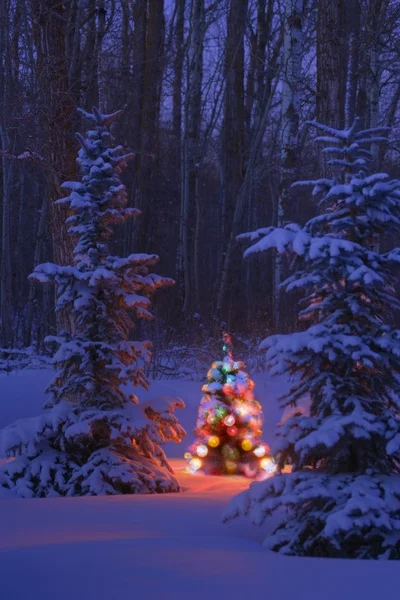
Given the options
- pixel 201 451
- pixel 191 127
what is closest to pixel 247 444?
pixel 201 451

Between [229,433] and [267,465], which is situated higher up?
[229,433]

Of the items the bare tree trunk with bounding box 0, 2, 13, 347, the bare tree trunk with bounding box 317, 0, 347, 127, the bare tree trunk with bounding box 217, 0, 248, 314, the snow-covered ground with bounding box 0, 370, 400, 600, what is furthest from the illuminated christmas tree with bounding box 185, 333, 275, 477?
the bare tree trunk with bounding box 217, 0, 248, 314

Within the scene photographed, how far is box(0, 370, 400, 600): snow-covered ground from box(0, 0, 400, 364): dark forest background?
14.4 feet

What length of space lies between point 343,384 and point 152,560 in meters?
1.66

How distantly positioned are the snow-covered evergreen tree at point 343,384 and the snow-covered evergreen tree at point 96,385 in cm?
245

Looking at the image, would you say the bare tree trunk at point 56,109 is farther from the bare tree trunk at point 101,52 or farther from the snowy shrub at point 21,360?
the snowy shrub at point 21,360

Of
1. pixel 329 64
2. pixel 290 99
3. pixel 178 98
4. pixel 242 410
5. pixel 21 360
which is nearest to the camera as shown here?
pixel 242 410

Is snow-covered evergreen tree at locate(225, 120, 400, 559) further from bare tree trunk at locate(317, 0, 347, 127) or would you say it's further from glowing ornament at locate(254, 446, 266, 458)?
bare tree trunk at locate(317, 0, 347, 127)

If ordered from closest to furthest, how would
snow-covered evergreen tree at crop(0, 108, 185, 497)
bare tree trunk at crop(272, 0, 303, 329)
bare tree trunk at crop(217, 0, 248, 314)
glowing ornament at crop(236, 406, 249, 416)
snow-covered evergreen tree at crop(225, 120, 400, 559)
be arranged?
snow-covered evergreen tree at crop(225, 120, 400, 559)
snow-covered evergreen tree at crop(0, 108, 185, 497)
glowing ornament at crop(236, 406, 249, 416)
bare tree trunk at crop(272, 0, 303, 329)
bare tree trunk at crop(217, 0, 248, 314)

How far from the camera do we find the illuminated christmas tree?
8.49m

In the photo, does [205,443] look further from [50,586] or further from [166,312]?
[166,312]

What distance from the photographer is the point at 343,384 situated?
480cm

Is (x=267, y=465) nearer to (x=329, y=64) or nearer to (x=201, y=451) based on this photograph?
(x=201, y=451)

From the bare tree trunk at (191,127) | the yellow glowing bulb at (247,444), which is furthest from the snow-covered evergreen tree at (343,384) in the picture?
the bare tree trunk at (191,127)
